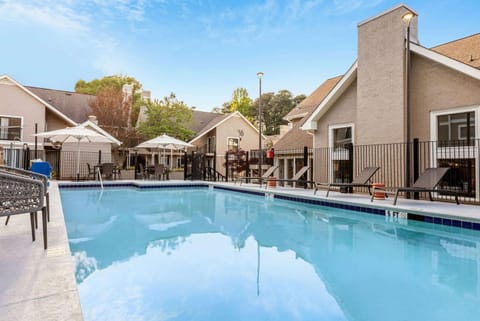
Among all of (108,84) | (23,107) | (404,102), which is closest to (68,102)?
(23,107)

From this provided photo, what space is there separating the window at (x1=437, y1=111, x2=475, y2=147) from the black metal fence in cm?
4

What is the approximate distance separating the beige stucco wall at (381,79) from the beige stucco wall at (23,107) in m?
18.9

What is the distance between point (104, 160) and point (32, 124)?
4702 millimetres

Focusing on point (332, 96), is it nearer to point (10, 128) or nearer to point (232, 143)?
point (232, 143)

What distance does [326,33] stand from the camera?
1597 centimetres

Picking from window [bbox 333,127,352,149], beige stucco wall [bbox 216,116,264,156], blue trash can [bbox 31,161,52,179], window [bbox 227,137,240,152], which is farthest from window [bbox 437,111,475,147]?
window [bbox 227,137,240,152]

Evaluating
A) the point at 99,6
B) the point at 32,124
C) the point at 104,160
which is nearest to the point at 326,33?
the point at 99,6

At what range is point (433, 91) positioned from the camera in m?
8.59

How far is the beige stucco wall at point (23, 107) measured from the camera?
1788cm

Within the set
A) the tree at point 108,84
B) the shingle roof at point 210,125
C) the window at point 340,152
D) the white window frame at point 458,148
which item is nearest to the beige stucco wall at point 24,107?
the tree at point 108,84

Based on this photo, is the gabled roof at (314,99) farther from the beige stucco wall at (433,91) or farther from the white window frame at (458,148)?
the white window frame at (458,148)

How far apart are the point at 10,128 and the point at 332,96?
1898cm

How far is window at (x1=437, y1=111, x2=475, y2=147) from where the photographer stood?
789cm

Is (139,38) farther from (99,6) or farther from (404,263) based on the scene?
(404,263)
